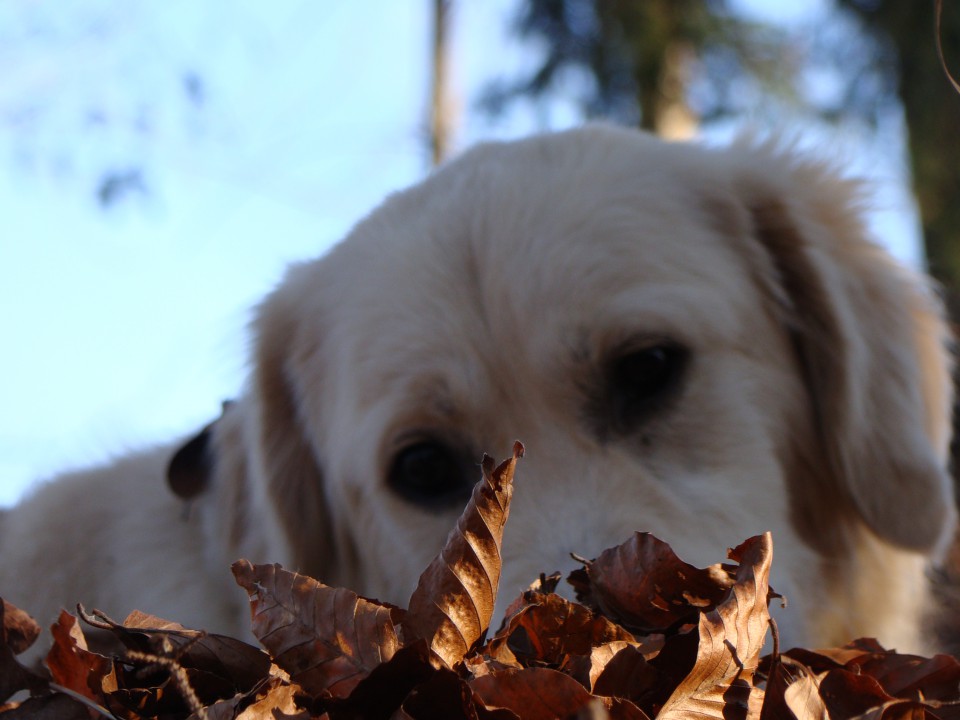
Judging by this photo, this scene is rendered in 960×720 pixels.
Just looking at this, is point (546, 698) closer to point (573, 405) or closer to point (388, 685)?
point (388, 685)

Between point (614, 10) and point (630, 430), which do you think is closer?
point (630, 430)

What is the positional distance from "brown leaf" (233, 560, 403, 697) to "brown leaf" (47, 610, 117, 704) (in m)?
0.17

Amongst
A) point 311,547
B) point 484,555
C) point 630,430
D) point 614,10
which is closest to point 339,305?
point 311,547

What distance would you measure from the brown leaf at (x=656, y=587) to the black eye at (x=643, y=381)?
122 centimetres

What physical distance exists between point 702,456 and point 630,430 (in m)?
0.18

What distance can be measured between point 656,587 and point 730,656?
148 millimetres

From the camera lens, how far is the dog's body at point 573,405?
244 centimetres

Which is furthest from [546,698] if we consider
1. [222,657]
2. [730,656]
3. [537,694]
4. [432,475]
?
[432,475]

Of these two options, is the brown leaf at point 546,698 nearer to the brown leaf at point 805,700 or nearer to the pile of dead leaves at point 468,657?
the pile of dead leaves at point 468,657

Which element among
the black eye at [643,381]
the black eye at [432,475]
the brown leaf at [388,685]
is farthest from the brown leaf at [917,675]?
the black eye at [432,475]

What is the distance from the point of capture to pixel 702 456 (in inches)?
95.4

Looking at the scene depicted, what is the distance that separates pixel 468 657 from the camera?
1.12 m

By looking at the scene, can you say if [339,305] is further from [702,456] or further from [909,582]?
[909,582]

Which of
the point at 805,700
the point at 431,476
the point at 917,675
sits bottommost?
the point at 431,476
